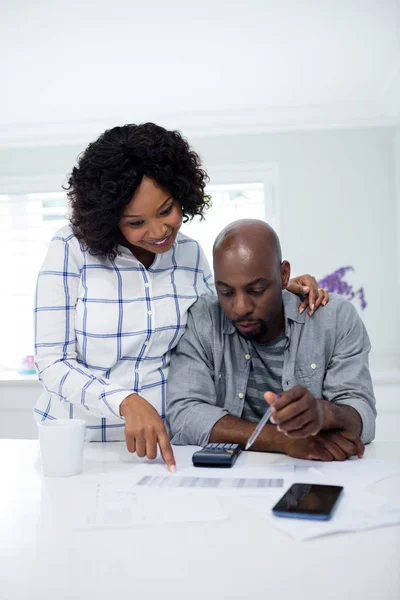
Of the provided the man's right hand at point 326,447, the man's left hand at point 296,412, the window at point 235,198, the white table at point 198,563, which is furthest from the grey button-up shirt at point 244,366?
the window at point 235,198

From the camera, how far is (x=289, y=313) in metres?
1.53

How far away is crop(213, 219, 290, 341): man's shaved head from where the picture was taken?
4.73 ft

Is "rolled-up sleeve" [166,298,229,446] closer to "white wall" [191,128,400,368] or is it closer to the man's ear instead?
the man's ear

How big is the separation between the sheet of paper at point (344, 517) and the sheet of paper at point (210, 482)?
76 millimetres

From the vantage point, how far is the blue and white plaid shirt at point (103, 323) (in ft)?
4.86

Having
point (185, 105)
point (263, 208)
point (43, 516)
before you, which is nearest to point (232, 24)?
point (185, 105)

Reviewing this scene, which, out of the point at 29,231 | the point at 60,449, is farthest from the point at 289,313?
the point at 29,231

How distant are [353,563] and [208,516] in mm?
252

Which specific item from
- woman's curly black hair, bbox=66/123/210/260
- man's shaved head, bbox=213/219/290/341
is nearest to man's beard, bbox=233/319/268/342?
man's shaved head, bbox=213/219/290/341

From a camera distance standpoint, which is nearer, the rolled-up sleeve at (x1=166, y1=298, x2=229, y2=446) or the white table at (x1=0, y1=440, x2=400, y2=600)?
the white table at (x1=0, y1=440, x2=400, y2=600)

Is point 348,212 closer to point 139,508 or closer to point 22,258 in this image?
point 22,258

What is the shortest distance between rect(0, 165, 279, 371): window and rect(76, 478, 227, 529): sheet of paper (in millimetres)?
3588

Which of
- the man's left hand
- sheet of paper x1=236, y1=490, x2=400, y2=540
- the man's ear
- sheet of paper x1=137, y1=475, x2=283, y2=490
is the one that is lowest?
sheet of paper x1=137, y1=475, x2=283, y2=490

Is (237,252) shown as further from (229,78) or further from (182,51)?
(229,78)
